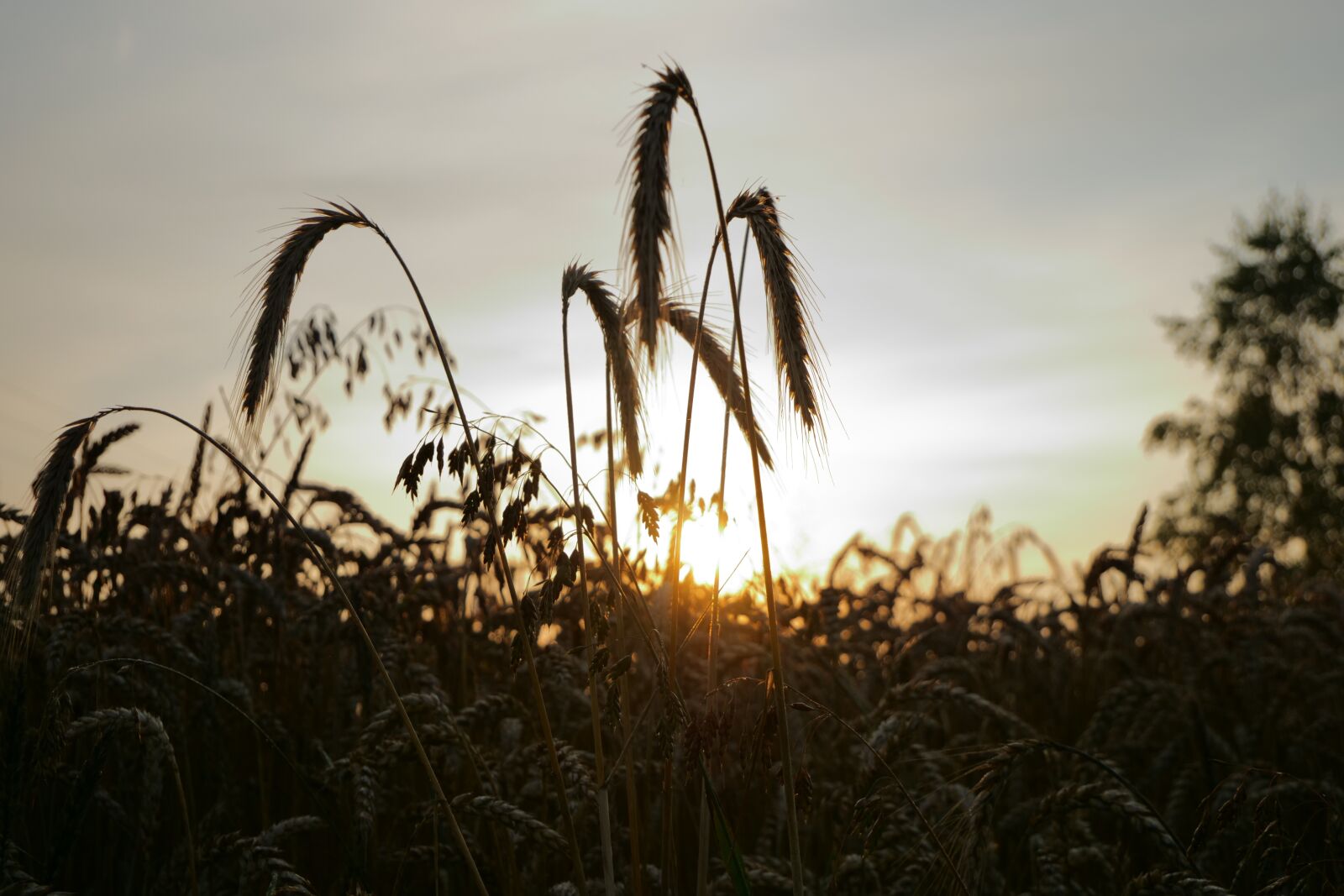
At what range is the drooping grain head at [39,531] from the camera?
1948 millimetres

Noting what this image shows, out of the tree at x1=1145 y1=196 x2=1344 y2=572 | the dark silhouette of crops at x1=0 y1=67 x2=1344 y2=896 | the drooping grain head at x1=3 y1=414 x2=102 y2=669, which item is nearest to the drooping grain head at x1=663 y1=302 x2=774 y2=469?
the dark silhouette of crops at x1=0 y1=67 x2=1344 y2=896

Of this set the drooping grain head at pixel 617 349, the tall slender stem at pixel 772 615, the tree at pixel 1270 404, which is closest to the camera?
the tall slender stem at pixel 772 615

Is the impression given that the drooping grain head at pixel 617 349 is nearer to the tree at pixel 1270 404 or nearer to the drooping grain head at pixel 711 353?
the drooping grain head at pixel 711 353

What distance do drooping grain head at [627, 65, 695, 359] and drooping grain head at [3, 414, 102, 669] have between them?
1129 mm

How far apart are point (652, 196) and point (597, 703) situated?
3.45ft

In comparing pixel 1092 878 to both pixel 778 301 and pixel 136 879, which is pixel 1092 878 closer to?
pixel 778 301

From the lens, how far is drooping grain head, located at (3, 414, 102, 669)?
1.95 m

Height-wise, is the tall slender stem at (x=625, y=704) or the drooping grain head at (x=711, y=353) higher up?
the drooping grain head at (x=711, y=353)

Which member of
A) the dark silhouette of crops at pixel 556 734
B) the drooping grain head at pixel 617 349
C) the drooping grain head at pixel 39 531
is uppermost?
the drooping grain head at pixel 617 349

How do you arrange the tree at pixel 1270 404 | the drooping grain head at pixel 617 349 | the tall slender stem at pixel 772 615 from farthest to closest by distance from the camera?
the tree at pixel 1270 404 → the drooping grain head at pixel 617 349 → the tall slender stem at pixel 772 615

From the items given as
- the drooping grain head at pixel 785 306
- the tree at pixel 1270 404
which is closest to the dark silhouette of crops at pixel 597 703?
the drooping grain head at pixel 785 306

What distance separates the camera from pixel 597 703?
2131 mm

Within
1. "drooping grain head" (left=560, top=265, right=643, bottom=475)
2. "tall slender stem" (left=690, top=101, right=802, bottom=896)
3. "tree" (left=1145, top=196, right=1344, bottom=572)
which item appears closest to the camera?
"tall slender stem" (left=690, top=101, right=802, bottom=896)

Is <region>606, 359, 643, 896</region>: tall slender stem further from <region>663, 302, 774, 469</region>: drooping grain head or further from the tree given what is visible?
the tree
